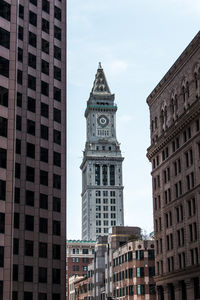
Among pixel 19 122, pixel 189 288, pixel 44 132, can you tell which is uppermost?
pixel 19 122

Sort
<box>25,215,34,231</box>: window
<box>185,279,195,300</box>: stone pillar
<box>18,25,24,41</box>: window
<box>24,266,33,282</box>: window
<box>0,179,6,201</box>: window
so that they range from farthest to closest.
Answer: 1. <box>18,25,24,41</box>: window
2. <box>25,215,34,231</box>: window
3. <box>24,266,33,282</box>: window
4. <box>185,279,195,300</box>: stone pillar
5. <box>0,179,6,201</box>: window

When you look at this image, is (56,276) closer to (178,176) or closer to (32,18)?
(178,176)

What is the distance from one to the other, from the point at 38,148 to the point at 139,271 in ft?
131

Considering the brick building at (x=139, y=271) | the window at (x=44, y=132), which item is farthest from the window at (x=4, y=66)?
the brick building at (x=139, y=271)

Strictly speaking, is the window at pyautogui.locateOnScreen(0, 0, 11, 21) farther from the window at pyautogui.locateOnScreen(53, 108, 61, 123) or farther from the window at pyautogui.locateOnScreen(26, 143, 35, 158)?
the window at pyautogui.locateOnScreen(53, 108, 61, 123)

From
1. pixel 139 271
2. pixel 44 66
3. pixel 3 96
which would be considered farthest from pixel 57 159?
pixel 139 271

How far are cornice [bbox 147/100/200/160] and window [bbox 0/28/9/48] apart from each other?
94.8 ft

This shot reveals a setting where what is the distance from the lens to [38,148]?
9256cm

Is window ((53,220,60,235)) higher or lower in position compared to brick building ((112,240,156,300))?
higher

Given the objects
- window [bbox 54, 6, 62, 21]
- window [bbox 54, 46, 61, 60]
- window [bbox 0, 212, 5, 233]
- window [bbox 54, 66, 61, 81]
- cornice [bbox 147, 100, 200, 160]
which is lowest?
window [bbox 0, 212, 5, 233]

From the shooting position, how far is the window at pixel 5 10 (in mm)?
72562

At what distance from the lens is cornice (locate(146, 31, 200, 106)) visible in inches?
3287

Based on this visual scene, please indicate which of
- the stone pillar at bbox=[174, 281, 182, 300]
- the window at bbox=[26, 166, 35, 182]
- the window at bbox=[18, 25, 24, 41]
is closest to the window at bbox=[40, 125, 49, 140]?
the window at bbox=[26, 166, 35, 182]

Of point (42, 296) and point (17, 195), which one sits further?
point (17, 195)
